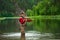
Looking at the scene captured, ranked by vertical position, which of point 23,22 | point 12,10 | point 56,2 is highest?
point 23,22

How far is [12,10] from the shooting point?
4491 inches

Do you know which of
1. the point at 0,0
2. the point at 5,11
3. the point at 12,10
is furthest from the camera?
the point at 12,10

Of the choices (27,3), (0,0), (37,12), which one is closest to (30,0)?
(27,3)

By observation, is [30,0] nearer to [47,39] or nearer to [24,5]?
[24,5]

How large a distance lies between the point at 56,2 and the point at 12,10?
5626cm

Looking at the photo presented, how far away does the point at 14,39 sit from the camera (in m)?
19.2

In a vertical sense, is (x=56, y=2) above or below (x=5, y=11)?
above

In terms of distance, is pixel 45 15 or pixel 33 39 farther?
pixel 45 15

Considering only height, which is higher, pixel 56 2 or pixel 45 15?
pixel 56 2

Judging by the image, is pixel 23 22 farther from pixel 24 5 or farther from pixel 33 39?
pixel 24 5

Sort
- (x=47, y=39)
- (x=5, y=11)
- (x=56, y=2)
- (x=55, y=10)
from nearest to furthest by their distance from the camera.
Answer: (x=47, y=39) → (x=56, y=2) → (x=55, y=10) → (x=5, y=11)

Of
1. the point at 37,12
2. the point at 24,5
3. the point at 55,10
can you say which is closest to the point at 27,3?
the point at 24,5

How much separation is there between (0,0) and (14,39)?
249ft

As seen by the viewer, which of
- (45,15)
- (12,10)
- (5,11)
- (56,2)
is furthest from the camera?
(12,10)
